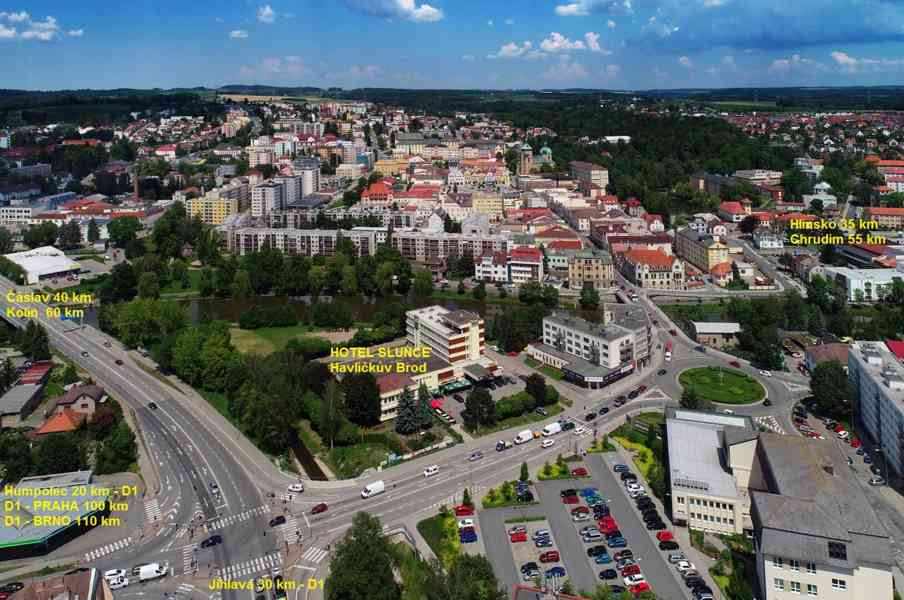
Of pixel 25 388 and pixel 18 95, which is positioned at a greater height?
pixel 18 95


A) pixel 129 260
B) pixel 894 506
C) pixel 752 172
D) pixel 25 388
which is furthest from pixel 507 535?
pixel 752 172

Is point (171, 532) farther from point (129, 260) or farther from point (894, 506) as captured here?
point (129, 260)

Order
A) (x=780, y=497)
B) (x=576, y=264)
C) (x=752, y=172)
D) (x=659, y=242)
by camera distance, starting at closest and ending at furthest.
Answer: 1. (x=780, y=497)
2. (x=576, y=264)
3. (x=659, y=242)
4. (x=752, y=172)

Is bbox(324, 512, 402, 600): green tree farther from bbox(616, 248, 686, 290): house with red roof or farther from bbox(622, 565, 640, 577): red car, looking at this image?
bbox(616, 248, 686, 290): house with red roof

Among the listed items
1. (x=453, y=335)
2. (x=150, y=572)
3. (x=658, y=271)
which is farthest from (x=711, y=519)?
(x=658, y=271)

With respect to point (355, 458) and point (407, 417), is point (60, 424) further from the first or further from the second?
point (407, 417)

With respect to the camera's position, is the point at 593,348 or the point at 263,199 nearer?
the point at 593,348
